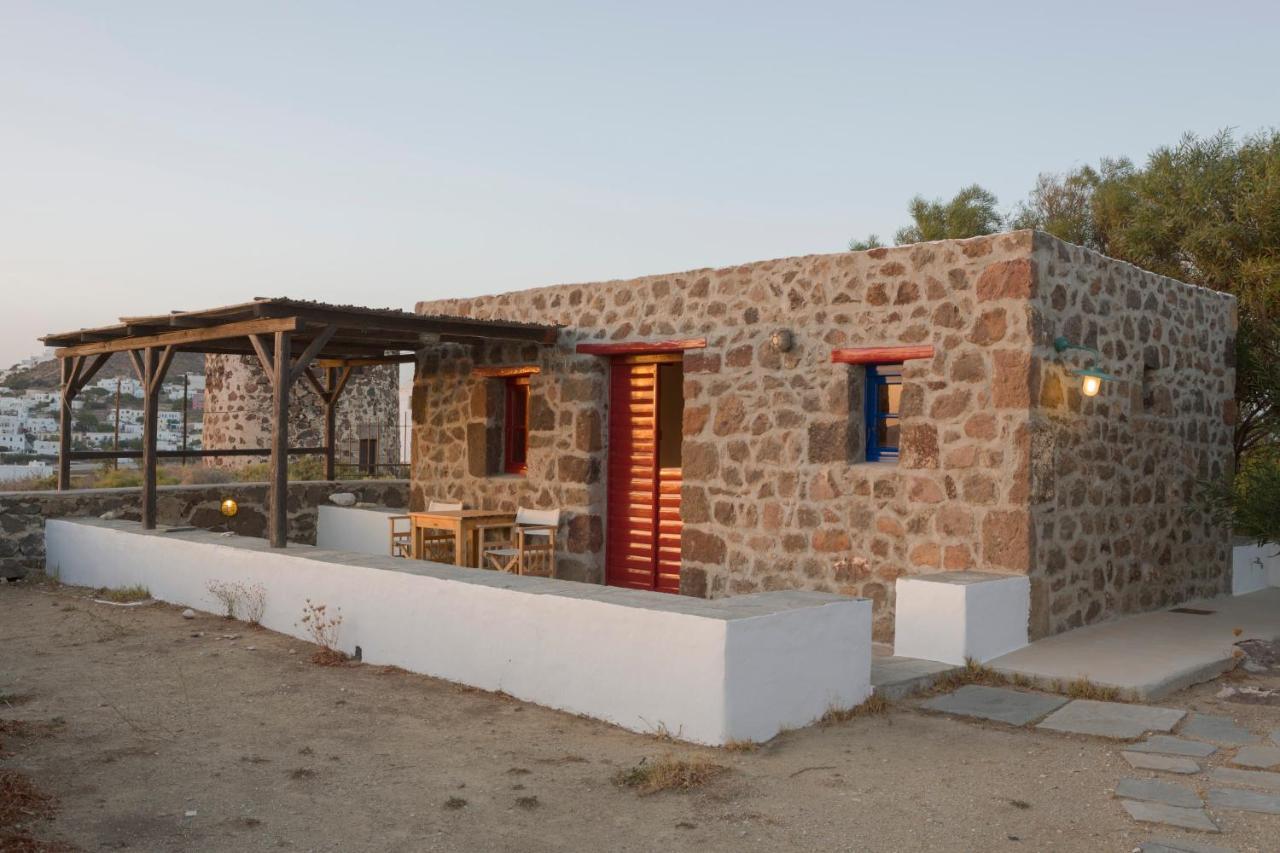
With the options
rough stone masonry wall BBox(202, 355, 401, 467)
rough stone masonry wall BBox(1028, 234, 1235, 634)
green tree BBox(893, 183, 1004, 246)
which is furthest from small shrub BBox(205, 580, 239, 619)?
green tree BBox(893, 183, 1004, 246)

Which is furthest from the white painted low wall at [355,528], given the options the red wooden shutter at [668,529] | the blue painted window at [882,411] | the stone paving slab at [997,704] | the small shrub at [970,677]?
the stone paving slab at [997,704]

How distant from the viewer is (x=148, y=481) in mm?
10250

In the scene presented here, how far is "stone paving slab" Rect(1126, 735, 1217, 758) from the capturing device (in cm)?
504

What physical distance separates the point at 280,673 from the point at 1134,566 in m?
6.57

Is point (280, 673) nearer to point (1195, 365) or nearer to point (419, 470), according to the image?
point (419, 470)

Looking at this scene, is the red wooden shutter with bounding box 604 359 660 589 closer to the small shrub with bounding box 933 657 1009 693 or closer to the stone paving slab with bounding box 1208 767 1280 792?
the small shrub with bounding box 933 657 1009 693

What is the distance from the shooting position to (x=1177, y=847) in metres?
3.87

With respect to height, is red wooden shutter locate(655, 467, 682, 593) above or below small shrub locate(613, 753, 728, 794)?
above

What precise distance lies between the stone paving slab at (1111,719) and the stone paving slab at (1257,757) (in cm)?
40

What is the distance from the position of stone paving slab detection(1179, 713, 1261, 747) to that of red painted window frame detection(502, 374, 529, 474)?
273 inches

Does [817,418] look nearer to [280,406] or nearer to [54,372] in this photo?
[280,406]

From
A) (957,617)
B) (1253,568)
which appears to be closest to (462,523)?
(957,617)

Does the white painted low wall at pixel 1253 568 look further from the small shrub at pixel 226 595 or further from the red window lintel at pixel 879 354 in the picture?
the small shrub at pixel 226 595

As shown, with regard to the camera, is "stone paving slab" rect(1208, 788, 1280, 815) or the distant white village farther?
the distant white village
